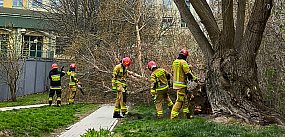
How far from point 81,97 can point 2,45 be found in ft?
26.4

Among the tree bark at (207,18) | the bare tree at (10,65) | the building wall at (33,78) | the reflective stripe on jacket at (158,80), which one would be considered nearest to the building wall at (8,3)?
the building wall at (33,78)

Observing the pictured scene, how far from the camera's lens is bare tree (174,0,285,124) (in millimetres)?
12414

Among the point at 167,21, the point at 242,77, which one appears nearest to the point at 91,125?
the point at 242,77

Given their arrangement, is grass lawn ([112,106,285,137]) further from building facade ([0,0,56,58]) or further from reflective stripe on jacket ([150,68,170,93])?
building facade ([0,0,56,58])

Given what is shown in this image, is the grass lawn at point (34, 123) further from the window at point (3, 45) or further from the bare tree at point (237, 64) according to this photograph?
the window at point (3, 45)

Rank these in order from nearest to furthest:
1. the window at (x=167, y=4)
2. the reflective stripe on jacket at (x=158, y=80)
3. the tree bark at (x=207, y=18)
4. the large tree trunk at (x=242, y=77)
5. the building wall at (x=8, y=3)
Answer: the large tree trunk at (x=242, y=77), the tree bark at (x=207, y=18), the reflective stripe on jacket at (x=158, y=80), the window at (x=167, y=4), the building wall at (x=8, y=3)

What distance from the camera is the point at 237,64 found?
13.0m

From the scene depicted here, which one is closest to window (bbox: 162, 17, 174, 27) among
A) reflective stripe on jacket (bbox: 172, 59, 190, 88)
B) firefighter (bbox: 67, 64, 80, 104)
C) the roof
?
firefighter (bbox: 67, 64, 80, 104)

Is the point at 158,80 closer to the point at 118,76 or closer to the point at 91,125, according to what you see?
the point at 118,76

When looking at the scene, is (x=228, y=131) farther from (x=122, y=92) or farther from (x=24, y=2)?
(x=24, y=2)

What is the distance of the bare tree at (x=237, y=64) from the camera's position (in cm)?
1241

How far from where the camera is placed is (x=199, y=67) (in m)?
18.1

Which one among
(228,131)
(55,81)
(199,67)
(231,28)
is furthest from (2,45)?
(228,131)

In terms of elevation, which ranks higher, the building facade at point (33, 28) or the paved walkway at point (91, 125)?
the building facade at point (33, 28)
